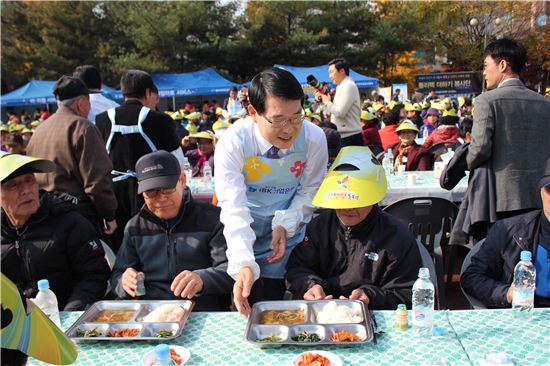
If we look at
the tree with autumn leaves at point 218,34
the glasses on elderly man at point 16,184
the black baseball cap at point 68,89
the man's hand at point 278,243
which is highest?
the tree with autumn leaves at point 218,34

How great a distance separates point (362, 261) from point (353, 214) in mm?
230

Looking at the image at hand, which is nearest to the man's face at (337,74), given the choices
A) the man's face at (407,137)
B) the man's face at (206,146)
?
the man's face at (407,137)

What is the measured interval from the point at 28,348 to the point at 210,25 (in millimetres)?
30010

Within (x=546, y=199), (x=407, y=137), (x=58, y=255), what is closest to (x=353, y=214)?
(x=546, y=199)

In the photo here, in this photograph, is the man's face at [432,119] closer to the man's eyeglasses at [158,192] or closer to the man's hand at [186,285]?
the man's eyeglasses at [158,192]

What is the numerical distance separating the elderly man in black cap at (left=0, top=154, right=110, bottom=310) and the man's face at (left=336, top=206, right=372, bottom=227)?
1339 mm

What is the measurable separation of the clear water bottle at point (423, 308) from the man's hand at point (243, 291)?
67 centimetres

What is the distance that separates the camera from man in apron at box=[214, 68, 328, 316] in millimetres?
2016

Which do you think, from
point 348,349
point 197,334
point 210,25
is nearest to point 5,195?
point 197,334

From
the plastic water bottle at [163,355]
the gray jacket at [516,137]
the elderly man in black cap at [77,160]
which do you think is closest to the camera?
the plastic water bottle at [163,355]

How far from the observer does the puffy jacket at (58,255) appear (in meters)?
2.32

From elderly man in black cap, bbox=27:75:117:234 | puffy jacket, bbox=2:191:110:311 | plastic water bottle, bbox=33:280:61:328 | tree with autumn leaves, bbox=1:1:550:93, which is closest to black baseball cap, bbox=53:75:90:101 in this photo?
elderly man in black cap, bbox=27:75:117:234

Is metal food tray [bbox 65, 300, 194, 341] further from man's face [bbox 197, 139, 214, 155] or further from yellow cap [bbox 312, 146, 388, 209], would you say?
man's face [bbox 197, 139, 214, 155]

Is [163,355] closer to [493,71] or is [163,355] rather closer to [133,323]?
[133,323]
